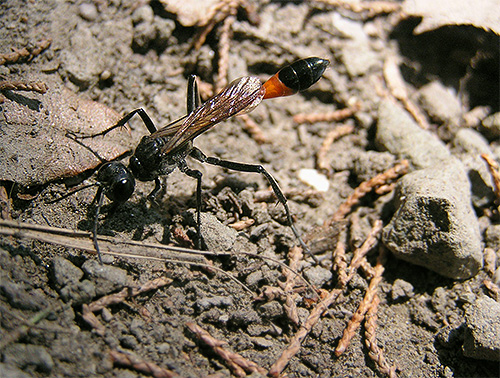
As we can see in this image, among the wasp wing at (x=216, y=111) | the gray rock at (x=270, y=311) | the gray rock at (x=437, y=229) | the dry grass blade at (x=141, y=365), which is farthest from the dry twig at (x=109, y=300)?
the gray rock at (x=437, y=229)

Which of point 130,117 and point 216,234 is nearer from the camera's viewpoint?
point 216,234

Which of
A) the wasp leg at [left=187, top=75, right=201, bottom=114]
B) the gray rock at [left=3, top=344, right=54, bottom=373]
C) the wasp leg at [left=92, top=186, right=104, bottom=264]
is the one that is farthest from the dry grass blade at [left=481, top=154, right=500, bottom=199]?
the gray rock at [left=3, top=344, right=54, bottom=373]

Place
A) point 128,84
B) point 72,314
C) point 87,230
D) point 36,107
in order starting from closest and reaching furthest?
1. point 72,314
2. point 87,230
3. point 36,107
4. point 128,84

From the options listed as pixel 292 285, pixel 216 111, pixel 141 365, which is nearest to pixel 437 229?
pixel 292 285

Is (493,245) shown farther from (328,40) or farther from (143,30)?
(143,30)

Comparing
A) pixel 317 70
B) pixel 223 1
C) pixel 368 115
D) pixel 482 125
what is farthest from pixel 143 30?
pixel 482 125

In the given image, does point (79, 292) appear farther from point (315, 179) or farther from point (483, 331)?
point (483, 331)
